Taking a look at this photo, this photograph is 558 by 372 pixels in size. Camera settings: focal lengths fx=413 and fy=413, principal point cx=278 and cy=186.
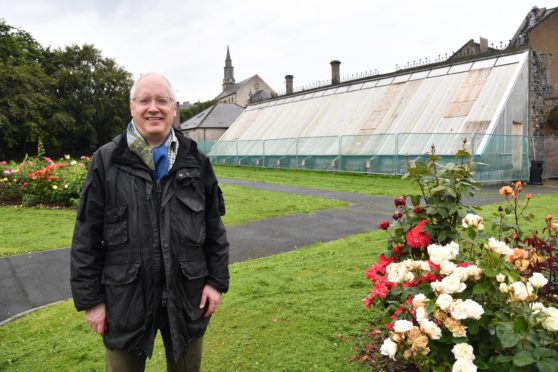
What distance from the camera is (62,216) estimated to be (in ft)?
34.9

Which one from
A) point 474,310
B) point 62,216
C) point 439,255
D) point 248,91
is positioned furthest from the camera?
point 248,91

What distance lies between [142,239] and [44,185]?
11.6 metres

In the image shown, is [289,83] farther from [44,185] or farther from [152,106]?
Answer: [152,106]

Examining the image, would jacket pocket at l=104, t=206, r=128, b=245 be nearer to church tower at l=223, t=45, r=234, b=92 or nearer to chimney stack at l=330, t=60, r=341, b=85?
chimney stack at l=330, t=60, r=341, b=85

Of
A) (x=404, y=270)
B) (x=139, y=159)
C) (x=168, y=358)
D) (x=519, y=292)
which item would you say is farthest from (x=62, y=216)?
(x=519, y=292)

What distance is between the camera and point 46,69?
5041cm

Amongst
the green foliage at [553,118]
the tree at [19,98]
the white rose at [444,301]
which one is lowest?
the white rose at [444,301]

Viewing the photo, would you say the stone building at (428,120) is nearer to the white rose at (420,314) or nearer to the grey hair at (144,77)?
the white rose at (420,314)

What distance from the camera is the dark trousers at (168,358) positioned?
2324mm

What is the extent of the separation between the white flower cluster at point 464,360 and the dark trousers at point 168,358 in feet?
4.81

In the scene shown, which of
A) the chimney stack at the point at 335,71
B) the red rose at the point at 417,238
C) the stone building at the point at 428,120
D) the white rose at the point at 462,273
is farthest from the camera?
the chimney stack at the point at 335,71

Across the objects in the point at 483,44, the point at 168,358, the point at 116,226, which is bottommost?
the point at 168,358

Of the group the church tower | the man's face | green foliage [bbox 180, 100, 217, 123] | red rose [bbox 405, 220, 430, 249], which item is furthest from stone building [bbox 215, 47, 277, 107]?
the man's face

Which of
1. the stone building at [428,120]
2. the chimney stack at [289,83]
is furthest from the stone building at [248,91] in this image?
the stone building at [428,120]
